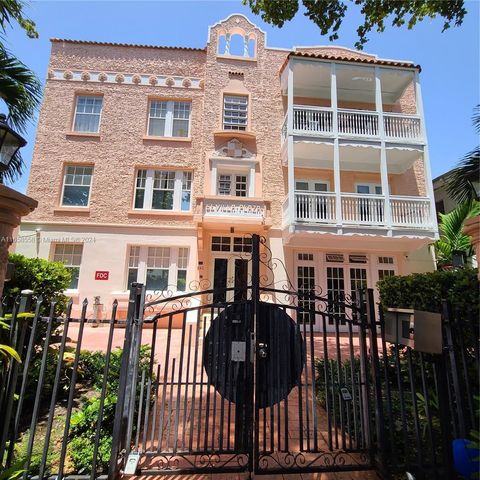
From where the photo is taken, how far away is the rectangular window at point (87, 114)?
13.9 meters

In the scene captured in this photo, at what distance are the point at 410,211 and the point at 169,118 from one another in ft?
38.0

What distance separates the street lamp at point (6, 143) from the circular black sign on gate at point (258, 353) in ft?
9.44

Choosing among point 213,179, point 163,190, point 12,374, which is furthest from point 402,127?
point 12,374

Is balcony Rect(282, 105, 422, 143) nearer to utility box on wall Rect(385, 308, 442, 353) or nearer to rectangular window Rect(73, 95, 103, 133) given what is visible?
rectangular window Rect(73, 95, 103, 133)

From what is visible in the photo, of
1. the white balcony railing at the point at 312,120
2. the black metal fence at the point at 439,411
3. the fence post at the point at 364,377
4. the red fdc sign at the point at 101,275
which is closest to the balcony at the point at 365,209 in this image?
the white balcony railing at the point at 312,120

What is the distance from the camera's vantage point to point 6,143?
299cm

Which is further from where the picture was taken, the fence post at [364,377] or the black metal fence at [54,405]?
the fence post at [364,377]

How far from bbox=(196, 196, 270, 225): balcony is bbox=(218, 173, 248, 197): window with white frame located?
1.31 metres

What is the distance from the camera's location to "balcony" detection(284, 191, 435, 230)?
37.9 feet

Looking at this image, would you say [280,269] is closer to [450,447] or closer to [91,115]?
[450,447]

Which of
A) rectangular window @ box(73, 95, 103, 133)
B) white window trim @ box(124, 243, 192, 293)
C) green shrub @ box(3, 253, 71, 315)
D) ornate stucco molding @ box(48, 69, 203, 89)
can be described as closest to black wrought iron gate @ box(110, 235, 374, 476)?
green shrub @ box(3, 253, 71, 315)

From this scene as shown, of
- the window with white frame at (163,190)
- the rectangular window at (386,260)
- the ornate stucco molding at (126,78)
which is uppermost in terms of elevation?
the ornate stucco molding at (126,78)

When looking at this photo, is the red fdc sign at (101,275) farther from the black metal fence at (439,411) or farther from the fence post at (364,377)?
the black metal fence at (439,411)

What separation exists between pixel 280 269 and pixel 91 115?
37.7 feet
